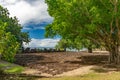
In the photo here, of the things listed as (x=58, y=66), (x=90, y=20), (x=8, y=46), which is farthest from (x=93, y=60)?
(x=8, y=46)

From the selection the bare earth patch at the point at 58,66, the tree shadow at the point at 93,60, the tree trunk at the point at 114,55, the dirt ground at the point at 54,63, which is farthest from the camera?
the tree shadow at the point at 93,60

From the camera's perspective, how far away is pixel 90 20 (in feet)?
119

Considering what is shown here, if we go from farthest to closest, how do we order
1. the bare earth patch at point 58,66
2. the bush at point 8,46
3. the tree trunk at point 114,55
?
the tree trunk at point 114,55 → the bare earth patch at point 58,66 → the bush at point 8,46

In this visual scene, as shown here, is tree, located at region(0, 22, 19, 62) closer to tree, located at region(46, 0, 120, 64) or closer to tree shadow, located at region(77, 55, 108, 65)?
tree, located at region(46, 0, 120, 64)

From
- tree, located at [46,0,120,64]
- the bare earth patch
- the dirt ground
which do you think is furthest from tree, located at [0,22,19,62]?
tree, located at [46,0,120,64]

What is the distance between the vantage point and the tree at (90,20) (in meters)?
34.2

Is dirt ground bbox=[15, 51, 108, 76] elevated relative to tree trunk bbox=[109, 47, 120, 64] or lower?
lower

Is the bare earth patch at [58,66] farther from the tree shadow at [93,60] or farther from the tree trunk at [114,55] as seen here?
the tree trunk at [114,55]

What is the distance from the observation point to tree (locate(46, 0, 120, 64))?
34250mm

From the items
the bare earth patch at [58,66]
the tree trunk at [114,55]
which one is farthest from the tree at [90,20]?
the bare earth patch at [58,66]

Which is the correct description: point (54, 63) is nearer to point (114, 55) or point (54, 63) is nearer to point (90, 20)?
point (114, 55)

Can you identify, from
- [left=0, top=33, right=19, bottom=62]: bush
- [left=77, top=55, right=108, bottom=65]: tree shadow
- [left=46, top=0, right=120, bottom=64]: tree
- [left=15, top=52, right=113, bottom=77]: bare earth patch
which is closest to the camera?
[left=0, top=33, right=19, bottom=62]: bush

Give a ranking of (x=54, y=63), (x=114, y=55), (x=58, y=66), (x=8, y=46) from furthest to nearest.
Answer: (x=54, y=63), (x=114, y=55), (x=58, y=66), (x=8, y=46)

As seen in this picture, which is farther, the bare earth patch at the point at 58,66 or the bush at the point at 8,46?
the bare earth patch at the point at 58,66
